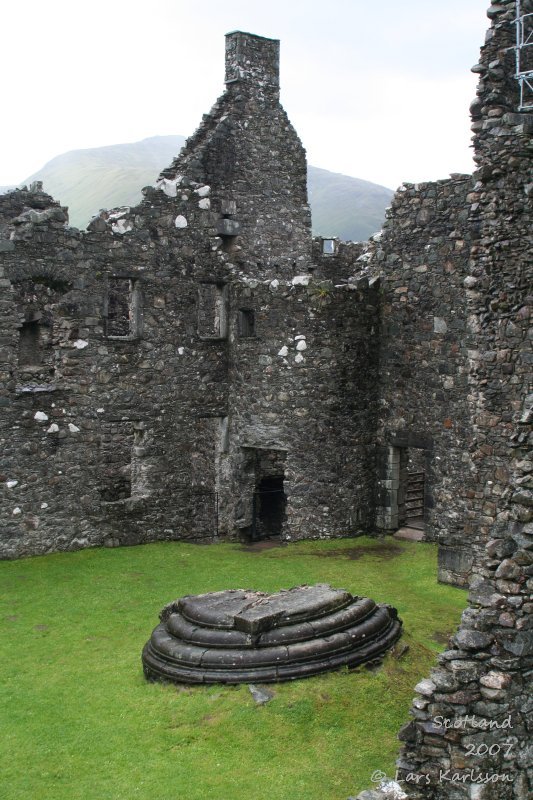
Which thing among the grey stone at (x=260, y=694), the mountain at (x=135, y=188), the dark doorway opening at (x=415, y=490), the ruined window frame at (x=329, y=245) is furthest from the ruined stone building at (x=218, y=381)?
the mountain at (x=135, y=188)

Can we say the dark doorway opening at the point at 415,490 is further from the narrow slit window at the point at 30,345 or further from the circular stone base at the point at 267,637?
the circular stone base at the point at 267,637

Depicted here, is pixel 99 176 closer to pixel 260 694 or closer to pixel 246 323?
pixel 246 323

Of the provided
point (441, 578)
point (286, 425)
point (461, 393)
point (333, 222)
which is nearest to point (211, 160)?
point (286, 425)

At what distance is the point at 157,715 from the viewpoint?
30.0 feet

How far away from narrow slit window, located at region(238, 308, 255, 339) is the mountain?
207 feet

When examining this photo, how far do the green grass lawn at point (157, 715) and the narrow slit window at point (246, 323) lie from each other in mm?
5447

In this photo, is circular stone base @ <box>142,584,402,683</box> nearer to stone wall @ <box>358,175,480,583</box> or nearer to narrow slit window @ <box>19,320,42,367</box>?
stone wall @ <box>358,175,480,583</box>

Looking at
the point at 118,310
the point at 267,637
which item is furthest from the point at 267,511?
the point at 267,637

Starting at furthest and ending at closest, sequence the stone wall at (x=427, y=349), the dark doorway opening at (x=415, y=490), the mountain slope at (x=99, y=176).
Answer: the mountain slope at (x=99, y=176)
the dark doorway opening at (x=415, y=490)
the stone wall at (x=427, y=349)

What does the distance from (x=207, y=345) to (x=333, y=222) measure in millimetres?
97585

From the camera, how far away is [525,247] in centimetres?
1055

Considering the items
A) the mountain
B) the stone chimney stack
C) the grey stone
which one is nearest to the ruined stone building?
the stone chimney stack

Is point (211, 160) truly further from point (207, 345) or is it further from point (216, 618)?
point (216, 618)

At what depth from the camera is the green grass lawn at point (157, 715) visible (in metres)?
7.98
